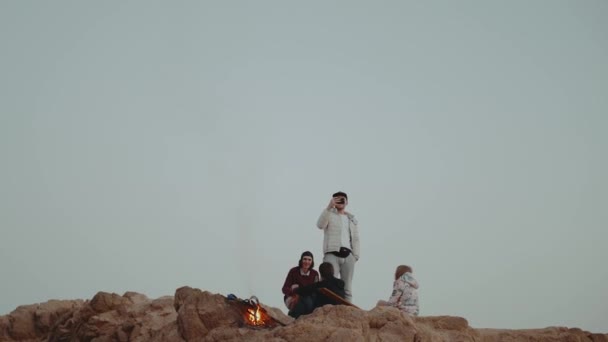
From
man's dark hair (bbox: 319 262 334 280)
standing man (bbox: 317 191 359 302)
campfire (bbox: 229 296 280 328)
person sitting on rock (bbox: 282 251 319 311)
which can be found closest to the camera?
campfire (bbox: 229 296 280 328)

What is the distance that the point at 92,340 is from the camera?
13.4m

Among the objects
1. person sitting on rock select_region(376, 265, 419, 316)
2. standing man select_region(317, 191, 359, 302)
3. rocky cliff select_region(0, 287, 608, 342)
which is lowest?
rocky cliff select_region(0, 287, 608, 342)

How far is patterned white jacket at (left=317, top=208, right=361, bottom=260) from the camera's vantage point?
12148mm

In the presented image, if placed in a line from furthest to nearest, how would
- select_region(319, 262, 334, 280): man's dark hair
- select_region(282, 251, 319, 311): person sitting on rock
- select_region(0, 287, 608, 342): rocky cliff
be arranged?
select_region(282, 251, 319, 311): person sitting on rock < select_region(319, 262, 334, 280): man's dark hair < select_region(0, 287, 608, 342): rocky cliff

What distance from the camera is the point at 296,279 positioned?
442 inches

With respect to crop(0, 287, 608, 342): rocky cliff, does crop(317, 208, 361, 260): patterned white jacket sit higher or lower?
higher

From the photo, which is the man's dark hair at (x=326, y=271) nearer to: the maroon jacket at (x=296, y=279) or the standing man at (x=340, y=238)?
the maroon jacket at (x=296, y=279)

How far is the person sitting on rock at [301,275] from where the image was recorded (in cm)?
1108

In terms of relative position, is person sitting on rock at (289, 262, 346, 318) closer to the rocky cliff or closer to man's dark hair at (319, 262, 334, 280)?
man's dark hair at (319, 262, 334, 280)

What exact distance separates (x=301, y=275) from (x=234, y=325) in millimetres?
1694

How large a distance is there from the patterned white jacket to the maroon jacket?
99 centimetres

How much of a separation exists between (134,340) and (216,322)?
313 cm

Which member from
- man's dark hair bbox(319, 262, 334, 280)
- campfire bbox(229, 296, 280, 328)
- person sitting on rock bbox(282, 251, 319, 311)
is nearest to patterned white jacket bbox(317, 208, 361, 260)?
person sitting on rock bbox(282, 251, 319, 311)

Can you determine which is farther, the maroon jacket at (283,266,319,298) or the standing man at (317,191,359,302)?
the standing man at (317,191,359,302)
